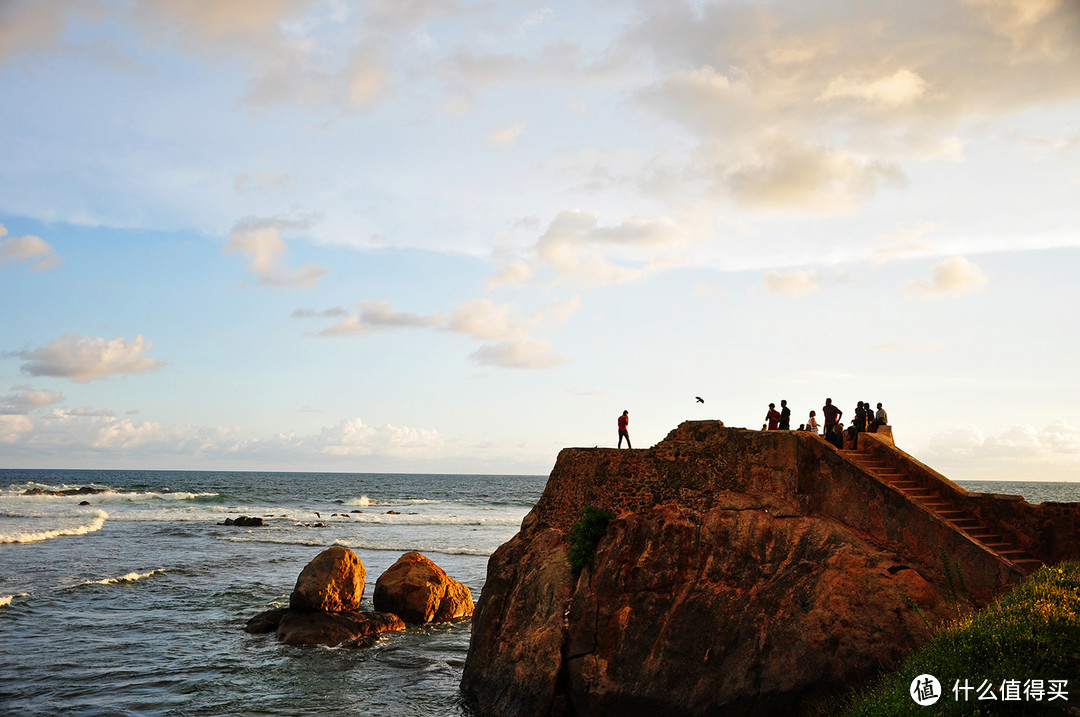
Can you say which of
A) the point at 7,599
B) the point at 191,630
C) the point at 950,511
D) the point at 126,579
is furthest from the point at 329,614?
the point at 950,511

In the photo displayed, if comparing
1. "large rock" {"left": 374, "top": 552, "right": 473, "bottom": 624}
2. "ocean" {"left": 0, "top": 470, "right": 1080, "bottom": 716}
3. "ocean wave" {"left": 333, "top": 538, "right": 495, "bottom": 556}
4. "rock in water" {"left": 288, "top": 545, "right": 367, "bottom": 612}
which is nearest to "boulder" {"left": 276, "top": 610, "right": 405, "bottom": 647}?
"rock in water" {"left": 288, "top": 545, "right": 367, "bottom": 612}

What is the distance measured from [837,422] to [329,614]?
15.9 m

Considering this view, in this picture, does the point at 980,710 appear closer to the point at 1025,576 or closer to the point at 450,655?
the point at 1025,576

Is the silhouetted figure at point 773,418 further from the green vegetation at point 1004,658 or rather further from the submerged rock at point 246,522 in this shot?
the submerged rock at point 246,522

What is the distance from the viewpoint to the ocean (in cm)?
1750

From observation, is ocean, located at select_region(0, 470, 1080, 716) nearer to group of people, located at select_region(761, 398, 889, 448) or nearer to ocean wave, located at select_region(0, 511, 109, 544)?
ocean wave, located at select_region(0, 511, 109, 544)

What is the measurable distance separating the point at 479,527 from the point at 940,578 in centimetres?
4936

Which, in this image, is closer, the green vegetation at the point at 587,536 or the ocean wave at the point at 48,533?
the green vegetation at the point at 587,536

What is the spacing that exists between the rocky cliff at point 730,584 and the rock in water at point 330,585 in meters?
8.14

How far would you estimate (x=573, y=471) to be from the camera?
17672mm

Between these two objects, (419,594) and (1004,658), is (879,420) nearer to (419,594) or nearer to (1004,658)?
(1004,658)

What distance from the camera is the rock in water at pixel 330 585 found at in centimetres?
2344

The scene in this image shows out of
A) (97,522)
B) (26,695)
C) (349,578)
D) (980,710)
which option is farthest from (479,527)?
(980,710)

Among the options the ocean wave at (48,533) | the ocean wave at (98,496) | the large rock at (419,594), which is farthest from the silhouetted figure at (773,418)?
the ocean wave at (98,496)
